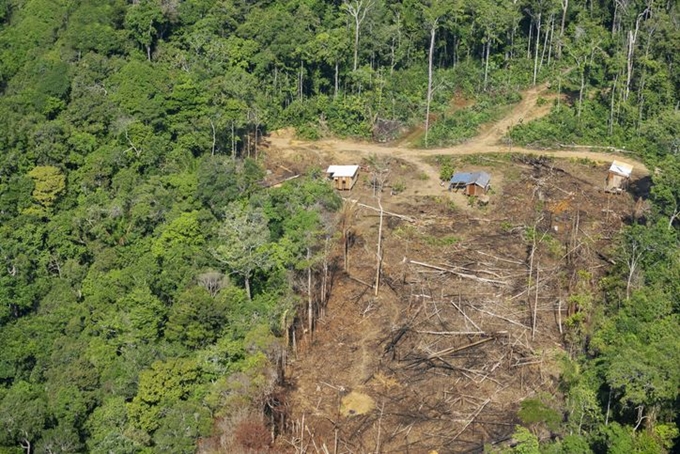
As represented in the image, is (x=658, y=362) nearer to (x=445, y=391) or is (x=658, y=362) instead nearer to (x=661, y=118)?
(x=445, y=391)

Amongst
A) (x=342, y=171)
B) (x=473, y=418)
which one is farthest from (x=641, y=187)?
(x=473, y=418)

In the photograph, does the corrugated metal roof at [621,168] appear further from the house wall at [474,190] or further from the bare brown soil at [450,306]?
the house wall at [474,190]

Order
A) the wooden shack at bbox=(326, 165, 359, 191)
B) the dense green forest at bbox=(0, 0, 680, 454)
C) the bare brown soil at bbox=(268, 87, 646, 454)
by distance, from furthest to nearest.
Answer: the wooden shack at bbox=(326, 165, 359, 191) < the dense green forest at bbox=(0, 0, 680, 454) < the bare brown soil at bbox=(268, 87, 646, 454)

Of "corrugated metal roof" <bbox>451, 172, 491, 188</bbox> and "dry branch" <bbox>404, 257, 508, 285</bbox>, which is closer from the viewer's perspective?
"dry branch" <bbox>404, 257, 508, 285</bbox>

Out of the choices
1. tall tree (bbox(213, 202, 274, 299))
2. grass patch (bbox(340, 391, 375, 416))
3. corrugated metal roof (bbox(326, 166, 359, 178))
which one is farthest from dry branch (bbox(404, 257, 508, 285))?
grass patch (bbox(340, 391, 375, 416))

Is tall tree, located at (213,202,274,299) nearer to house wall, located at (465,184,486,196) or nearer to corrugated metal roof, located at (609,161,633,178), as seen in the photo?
house wall, located at (465,184,486,196)

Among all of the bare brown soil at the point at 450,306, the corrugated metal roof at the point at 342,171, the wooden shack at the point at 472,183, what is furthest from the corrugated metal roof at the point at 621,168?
the corrugated metal roof at the point at 342,171

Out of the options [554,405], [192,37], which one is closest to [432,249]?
[554,405]

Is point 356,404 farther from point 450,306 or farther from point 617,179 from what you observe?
point 617,179
